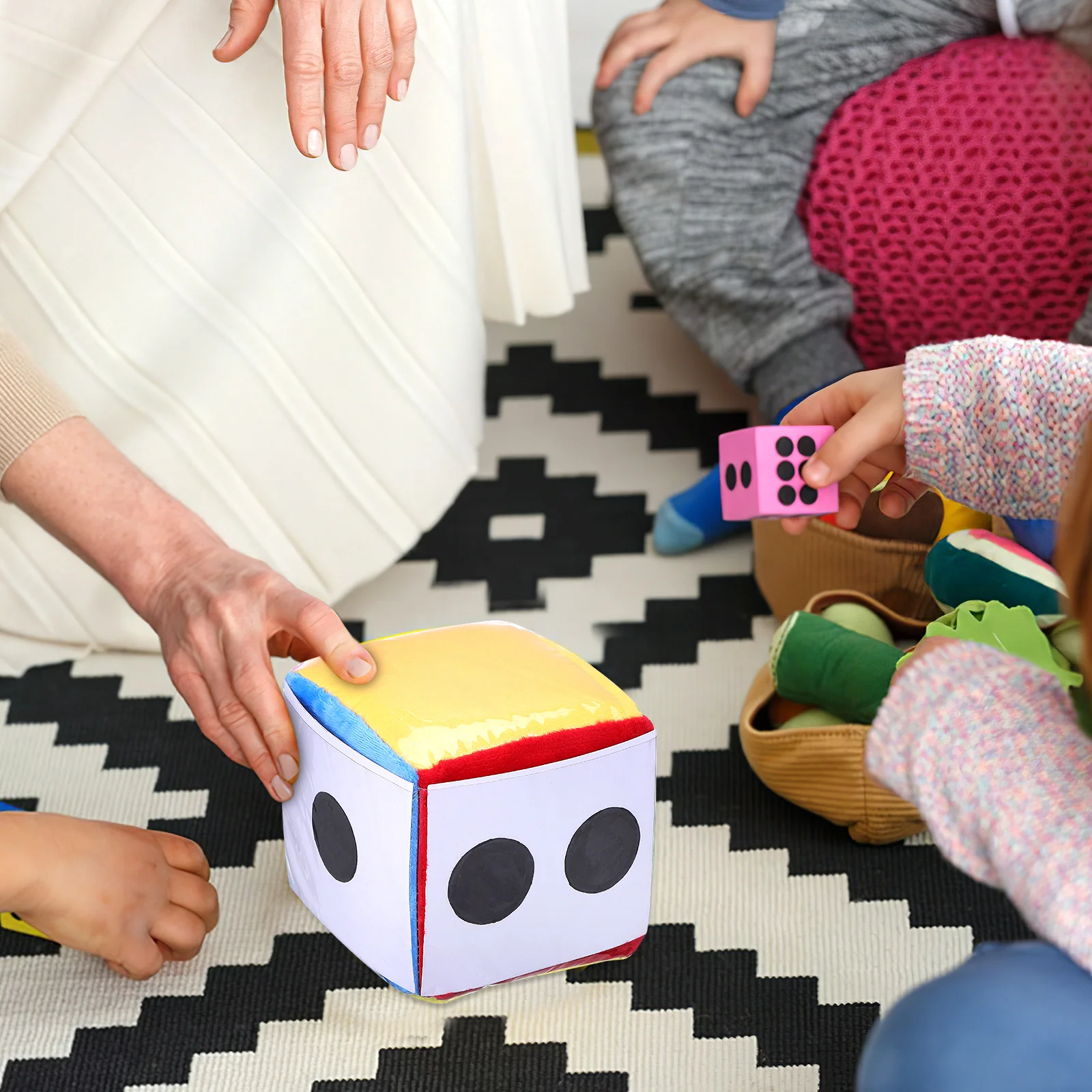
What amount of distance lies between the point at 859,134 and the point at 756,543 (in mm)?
401

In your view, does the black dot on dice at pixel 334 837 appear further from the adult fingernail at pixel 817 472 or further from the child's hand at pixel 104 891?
the adult fingernail at pixel 817 472

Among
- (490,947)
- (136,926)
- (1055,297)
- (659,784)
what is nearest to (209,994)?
(136,926)

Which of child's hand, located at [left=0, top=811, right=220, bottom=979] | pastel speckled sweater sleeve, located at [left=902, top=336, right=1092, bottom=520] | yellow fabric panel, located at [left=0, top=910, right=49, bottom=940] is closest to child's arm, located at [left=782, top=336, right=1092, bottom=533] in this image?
pastel speckled sweater sleeve, located at [left=902, top=336, right=1092, bottom=520]

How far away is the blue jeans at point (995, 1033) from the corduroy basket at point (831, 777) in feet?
0.83

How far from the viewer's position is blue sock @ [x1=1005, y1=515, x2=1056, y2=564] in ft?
3.13

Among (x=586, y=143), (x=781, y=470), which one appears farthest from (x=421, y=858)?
(x=586, y=143)

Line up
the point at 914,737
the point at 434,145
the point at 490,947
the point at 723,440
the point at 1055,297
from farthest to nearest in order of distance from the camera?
the point at 1055,297 < the point at 434,145 < the point at 723,440 < the point at 490,947 < the point at 914,737

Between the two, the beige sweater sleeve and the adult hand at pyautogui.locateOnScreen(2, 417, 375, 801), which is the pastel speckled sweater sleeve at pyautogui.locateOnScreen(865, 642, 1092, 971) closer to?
the adult hand at pyautogui.locateOnScreen(2, 417, 375, 801)

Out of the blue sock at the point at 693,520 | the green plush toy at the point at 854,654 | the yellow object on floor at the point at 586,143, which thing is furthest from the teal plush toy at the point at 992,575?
the yellow object on floor at the point at 586,143

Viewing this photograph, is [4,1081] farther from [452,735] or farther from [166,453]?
[166,453]

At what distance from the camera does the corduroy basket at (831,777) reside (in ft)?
2.79

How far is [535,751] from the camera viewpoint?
0.70 meters

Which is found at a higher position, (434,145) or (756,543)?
(434,145)

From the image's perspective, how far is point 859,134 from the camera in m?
1.19
